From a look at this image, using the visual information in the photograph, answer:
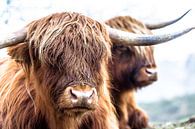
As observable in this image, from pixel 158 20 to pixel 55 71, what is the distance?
4277 mm

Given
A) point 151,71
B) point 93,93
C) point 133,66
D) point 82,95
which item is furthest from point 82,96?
point 133,66

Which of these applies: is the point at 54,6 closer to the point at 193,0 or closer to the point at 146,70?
the point at 146,70

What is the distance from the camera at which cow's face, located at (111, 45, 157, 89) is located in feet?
30.5

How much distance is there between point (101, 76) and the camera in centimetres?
673

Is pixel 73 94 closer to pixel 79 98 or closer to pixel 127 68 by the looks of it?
pixel 79 98

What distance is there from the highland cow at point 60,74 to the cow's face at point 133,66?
81.9 inches

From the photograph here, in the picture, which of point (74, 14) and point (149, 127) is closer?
point (74, 14)

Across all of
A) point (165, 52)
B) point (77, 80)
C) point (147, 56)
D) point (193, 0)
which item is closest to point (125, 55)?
point (147, 56)

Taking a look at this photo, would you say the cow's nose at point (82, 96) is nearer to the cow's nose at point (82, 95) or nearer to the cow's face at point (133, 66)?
the cow's nose at point (82, 95)

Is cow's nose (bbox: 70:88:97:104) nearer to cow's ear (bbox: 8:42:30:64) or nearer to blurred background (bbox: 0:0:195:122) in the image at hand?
cow's ear (bbox: 8:42:30:64)

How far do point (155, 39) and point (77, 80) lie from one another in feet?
3.34

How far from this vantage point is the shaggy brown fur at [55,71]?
6.57 m

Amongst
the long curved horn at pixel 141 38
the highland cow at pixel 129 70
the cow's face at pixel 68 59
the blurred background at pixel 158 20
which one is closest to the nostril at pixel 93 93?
the cow's face at pixel 68 59

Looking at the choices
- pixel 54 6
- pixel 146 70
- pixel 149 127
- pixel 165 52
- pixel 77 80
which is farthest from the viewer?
pixel 165 52
